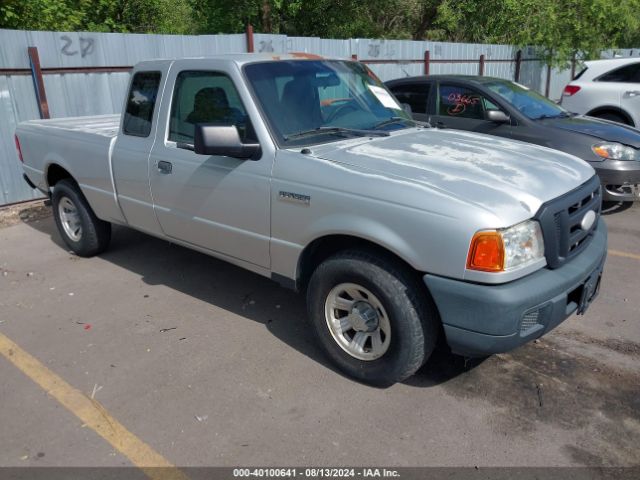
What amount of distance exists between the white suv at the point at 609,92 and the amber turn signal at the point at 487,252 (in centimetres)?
828

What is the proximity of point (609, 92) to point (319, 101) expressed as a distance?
773cm

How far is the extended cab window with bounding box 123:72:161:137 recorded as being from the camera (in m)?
4.50

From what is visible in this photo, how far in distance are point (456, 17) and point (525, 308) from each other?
19410mm

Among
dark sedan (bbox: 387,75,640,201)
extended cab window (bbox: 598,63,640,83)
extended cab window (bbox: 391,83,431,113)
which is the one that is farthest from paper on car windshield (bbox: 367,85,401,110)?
extended cab window (bbox: 598,63,640,83)

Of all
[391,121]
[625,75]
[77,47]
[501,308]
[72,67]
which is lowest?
[501,308]

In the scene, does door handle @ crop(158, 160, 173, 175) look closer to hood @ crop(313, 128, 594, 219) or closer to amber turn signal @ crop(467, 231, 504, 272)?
hood @ crop(313, 128, 594, 219)

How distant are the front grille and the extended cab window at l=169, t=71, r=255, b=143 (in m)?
1.89

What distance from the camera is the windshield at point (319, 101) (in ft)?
12.1

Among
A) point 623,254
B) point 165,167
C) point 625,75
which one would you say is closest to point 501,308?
point 165,167

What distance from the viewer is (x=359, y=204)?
122 inches

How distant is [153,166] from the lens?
4.39 m

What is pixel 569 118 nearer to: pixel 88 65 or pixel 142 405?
pixel 142 405

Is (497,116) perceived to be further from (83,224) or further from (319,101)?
(83,224)

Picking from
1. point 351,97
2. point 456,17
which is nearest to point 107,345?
point 351,97
